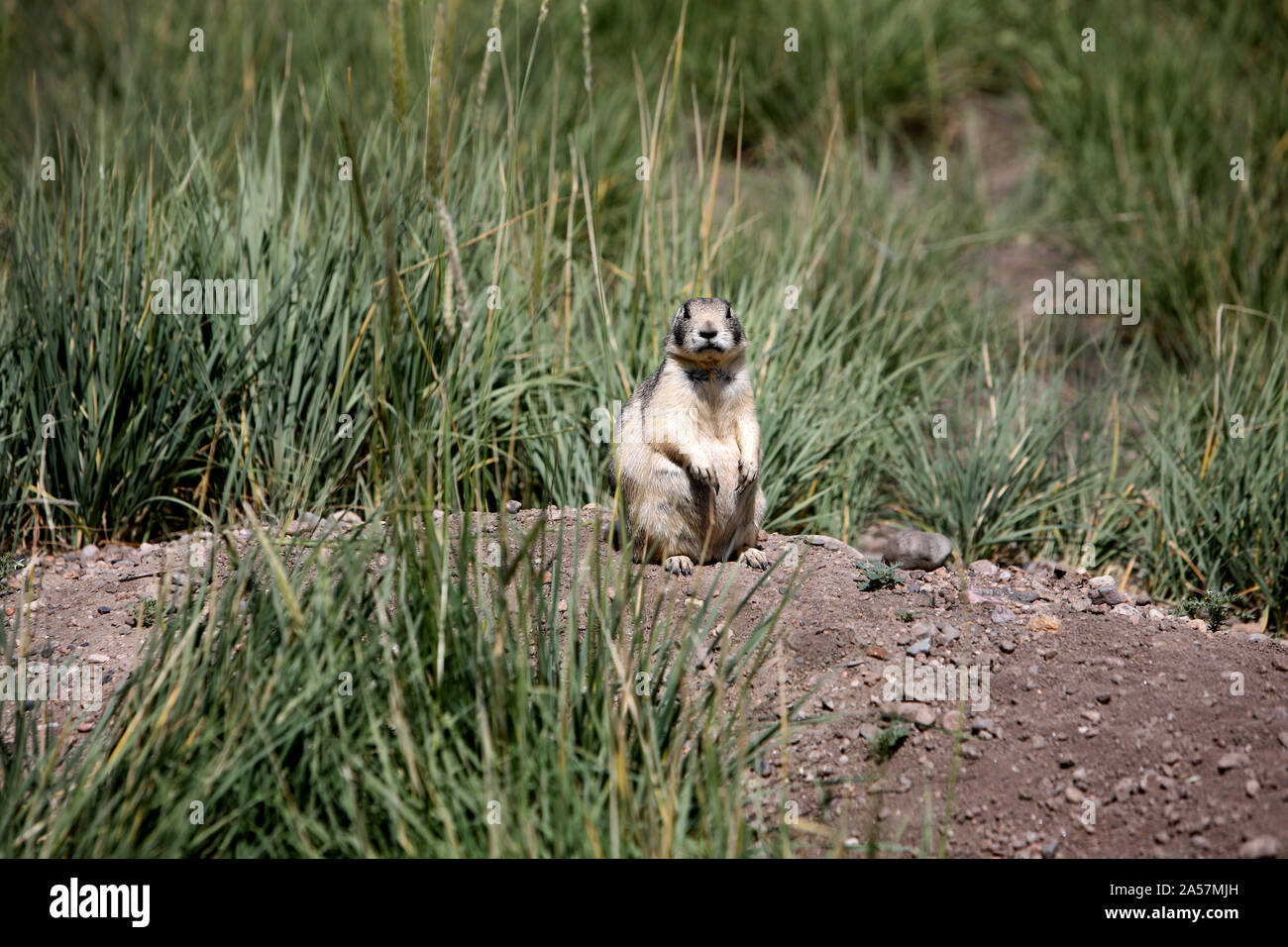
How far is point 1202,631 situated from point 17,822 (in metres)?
3.38

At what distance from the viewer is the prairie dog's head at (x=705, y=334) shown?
→ 3766 mm

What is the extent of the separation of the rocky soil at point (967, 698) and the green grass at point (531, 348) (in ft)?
0.65

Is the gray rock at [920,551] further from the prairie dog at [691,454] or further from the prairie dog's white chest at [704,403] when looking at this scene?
the prairie dog's white chest at [704,403]

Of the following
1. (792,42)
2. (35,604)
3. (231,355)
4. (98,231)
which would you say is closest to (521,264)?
(231,355)

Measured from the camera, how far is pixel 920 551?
13.4ft

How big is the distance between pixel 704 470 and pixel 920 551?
86 centimetres

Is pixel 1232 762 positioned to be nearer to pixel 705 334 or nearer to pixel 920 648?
pixel 920 648
